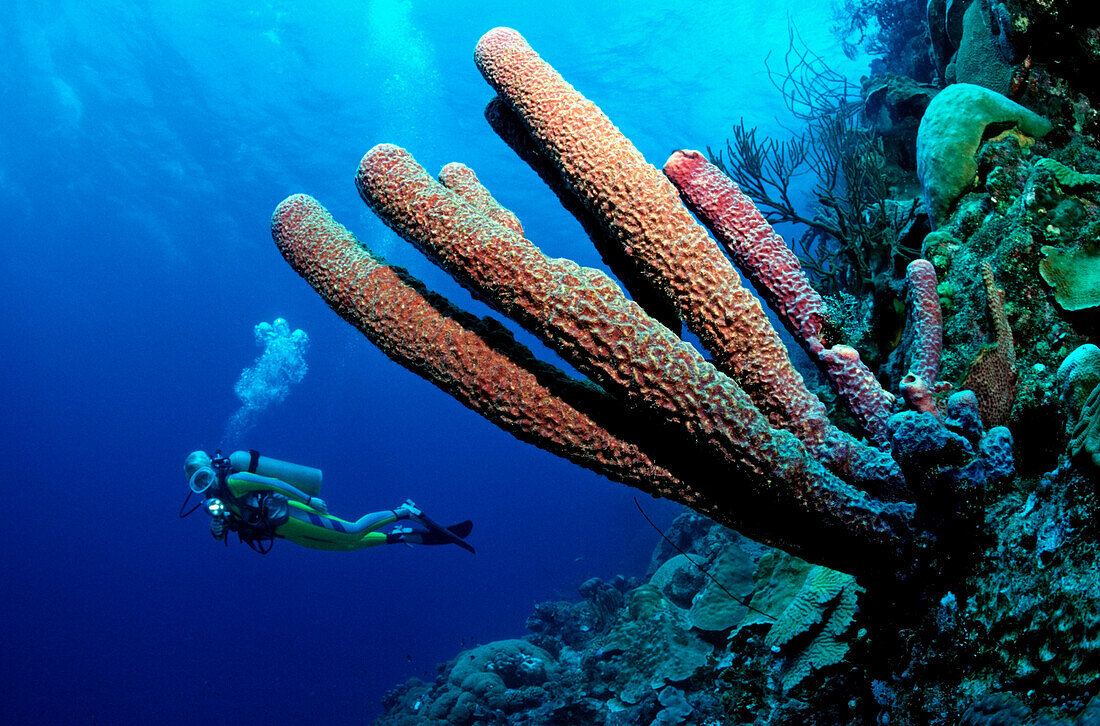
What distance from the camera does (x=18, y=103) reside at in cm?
2486

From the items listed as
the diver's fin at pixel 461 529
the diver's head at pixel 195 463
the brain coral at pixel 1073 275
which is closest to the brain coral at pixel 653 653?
the brain coral at pixel 1073 275

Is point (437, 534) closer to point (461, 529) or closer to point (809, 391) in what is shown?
point (461, 529)

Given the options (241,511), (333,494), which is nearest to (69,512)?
(333,494)

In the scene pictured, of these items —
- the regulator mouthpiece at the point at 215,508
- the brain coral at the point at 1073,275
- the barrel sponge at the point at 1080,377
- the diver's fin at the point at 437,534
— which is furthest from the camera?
the diver's fin at the point at 437,534

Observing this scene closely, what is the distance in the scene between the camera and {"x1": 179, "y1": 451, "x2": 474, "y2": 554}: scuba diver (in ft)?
29.3

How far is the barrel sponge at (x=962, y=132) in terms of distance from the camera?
2.62m

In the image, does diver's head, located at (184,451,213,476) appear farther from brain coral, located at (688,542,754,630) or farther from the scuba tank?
brain coral, located at (688,542,754,630)

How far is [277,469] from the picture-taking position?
10109 millimetres

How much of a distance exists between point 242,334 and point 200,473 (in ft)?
202

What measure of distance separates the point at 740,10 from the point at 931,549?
31.3 metres

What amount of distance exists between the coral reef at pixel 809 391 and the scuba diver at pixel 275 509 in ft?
28.7

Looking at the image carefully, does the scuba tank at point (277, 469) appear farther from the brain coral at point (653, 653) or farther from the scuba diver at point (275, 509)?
the brain coral at point (653, 653)

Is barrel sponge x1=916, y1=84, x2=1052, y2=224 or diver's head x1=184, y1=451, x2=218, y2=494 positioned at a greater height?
barrel sponge x1=916, y1=84, x2=1052, y2=224

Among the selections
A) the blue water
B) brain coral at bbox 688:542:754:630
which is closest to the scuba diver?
brain coral at bbox 688:542:754:630
